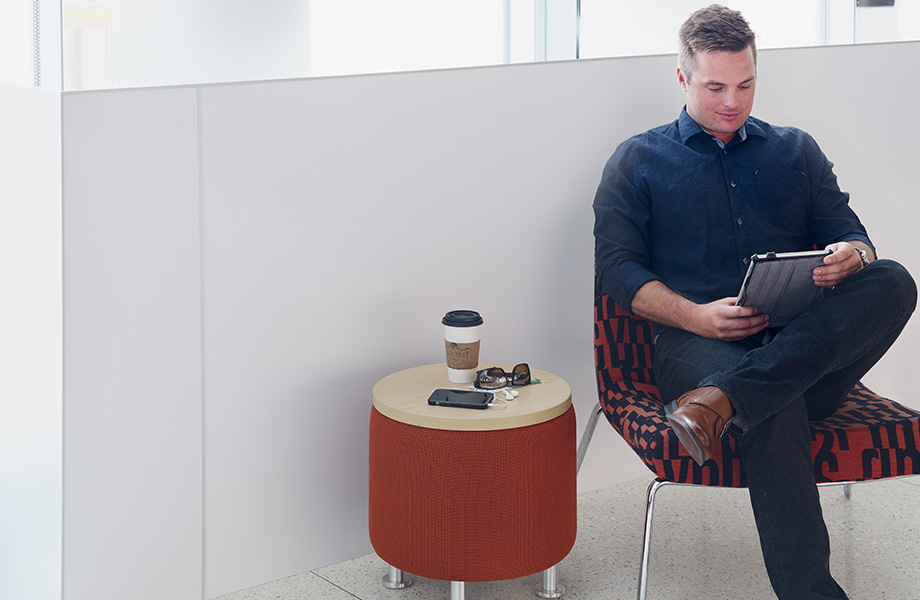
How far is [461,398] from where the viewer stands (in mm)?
1884

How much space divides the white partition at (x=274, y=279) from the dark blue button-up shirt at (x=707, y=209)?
28cm

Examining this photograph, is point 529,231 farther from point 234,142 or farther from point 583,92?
point 234,142

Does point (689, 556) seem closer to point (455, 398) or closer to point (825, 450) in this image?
point (825, 450)

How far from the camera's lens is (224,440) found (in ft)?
6.55

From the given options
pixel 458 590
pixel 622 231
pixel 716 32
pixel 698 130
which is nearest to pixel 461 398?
pixel 458 590

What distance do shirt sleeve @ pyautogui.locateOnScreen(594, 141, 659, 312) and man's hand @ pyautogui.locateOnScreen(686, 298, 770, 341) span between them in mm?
161

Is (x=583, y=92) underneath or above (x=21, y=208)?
above

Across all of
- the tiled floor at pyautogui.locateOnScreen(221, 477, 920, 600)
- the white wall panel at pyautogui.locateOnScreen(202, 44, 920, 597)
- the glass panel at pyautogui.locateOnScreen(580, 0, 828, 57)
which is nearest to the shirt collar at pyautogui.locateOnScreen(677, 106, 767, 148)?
the white wall panel at pyautogui.locateOnScreen(202, 44, 920, 597)

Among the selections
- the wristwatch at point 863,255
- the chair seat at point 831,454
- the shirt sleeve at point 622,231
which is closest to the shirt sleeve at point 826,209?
the wristwatch at point 863,255

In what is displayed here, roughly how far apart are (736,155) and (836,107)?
82 centimetres

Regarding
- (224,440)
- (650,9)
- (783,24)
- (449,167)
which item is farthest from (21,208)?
(783,24)

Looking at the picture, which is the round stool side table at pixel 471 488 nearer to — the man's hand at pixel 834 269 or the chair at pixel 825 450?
the chair at pixel 825 450

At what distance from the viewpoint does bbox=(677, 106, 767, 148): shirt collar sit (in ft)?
7.32

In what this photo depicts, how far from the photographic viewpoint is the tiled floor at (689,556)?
2051 mm
